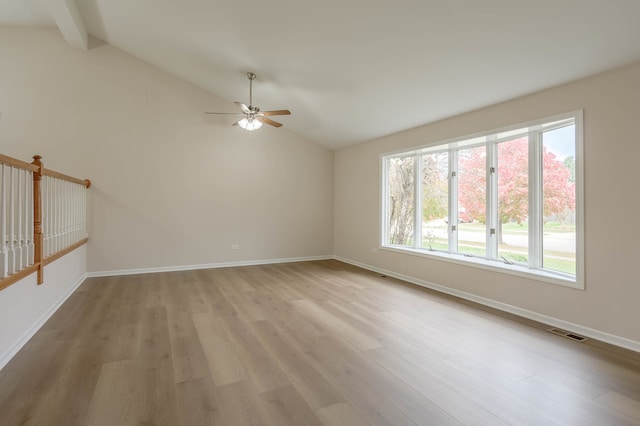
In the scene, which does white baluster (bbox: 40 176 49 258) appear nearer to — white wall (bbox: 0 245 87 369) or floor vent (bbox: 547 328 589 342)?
white wall (bbox: 0 245 87 369)

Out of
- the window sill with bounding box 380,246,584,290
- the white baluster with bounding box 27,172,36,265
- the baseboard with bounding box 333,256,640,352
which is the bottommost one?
the baseboard with bounding box 333,256,640,352

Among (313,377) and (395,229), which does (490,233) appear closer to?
(395,229)

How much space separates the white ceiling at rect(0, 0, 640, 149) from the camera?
2.57 metres

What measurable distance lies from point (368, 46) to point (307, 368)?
3315 millimetres

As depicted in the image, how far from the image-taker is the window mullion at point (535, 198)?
142 inches

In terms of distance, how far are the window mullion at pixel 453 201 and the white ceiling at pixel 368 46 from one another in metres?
0.72

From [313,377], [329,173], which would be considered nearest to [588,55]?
[313,377]

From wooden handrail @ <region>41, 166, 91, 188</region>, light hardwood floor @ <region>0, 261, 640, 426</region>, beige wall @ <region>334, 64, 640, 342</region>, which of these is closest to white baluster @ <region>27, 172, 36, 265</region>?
wooden handrail @ <region>41, 166, 91, 188</region>

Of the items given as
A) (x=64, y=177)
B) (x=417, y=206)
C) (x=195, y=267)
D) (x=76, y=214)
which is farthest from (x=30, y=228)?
(x=417, y=206)

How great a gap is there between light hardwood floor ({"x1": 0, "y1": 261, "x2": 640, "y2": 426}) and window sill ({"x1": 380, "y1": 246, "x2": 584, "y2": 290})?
1.70ft

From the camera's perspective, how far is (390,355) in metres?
2.54

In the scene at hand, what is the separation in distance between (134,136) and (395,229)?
16.6ft

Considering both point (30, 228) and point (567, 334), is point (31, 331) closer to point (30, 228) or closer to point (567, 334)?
point (30, 228)

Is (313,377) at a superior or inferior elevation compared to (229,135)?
inferior
